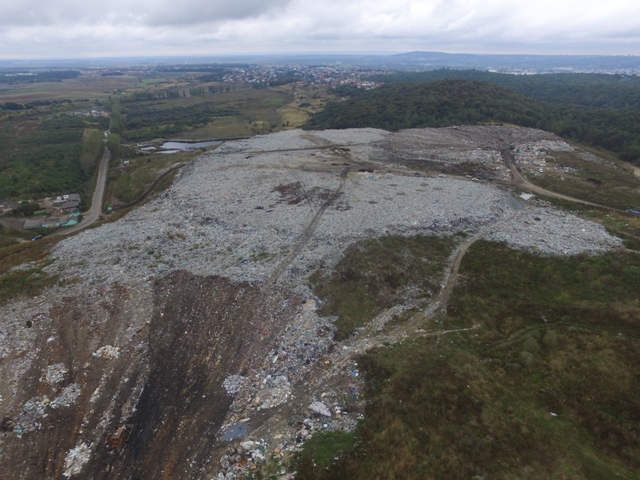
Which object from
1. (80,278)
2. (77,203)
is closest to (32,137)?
(77,203)

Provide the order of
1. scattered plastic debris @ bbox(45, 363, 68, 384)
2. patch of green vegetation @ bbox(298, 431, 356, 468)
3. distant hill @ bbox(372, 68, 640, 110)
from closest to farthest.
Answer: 1. patch of green vegetation @ bbox(298, 431, 356, 468)
2. scattered plastic debris @ bbox(45, 363, 68, 384)
3. distant hill @ bbox(372, 68, 640, 110)

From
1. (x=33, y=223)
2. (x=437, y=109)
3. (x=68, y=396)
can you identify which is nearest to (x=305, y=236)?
(x=68, y=396)

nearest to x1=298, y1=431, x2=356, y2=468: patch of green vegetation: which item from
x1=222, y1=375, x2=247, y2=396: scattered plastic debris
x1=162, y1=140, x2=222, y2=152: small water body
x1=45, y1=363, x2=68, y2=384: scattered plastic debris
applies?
x1=222, y1=375, x2=247, y2=396: scattered plastic debris

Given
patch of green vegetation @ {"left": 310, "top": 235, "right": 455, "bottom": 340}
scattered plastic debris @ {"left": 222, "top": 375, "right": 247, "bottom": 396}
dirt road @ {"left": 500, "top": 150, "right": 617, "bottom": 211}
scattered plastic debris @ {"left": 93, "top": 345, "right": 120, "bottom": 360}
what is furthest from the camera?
dirt road @ {"left": 500, "top": 150, "right": 617, "bottom": 211}

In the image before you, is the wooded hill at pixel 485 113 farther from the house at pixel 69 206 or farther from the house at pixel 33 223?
the house at pixel 33 223

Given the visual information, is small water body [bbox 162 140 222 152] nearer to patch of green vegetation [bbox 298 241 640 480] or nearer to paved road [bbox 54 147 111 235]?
paved road [bbox 54 147 111 235]

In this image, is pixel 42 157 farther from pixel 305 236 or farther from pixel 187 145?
pixel 305 236

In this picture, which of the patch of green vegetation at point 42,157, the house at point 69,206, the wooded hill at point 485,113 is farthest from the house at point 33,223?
the wooded hill at point 485,113
